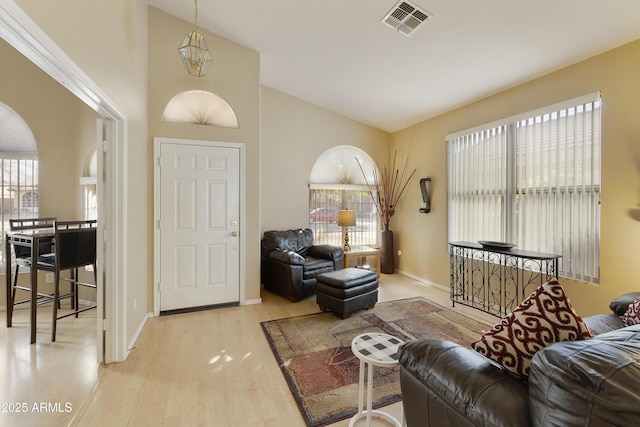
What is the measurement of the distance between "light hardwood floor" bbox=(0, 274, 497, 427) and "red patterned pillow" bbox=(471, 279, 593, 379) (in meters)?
1.07

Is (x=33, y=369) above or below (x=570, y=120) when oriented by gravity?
below

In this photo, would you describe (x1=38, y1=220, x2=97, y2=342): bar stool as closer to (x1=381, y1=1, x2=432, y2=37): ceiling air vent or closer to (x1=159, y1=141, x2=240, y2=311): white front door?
(x1=159, y1=141, x2=240, y2=311): white front door

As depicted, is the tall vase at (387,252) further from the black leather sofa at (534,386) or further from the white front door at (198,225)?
the black leather sofa at (534,386)

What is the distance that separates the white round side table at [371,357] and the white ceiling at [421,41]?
2.80 m

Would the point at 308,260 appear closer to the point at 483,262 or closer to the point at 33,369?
the point at 483,262

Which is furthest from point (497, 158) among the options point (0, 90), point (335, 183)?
point (0, 90)

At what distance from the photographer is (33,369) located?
2346 millimetres

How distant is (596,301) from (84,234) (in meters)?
5.30

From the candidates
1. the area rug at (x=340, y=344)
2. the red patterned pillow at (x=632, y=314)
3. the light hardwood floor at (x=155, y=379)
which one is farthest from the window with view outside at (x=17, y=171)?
the red patterned pillow at (x=632, y=314)

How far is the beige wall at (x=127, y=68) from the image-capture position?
1.51m

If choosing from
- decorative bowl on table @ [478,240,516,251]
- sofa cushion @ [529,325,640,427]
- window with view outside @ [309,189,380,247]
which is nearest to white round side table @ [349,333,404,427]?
sofa cushion @ [529,325,640,427]

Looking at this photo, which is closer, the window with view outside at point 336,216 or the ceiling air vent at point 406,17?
the ceiling air vent at point 406,17

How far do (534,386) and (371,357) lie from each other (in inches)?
33.4

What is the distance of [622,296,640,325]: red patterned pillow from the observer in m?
1.88
